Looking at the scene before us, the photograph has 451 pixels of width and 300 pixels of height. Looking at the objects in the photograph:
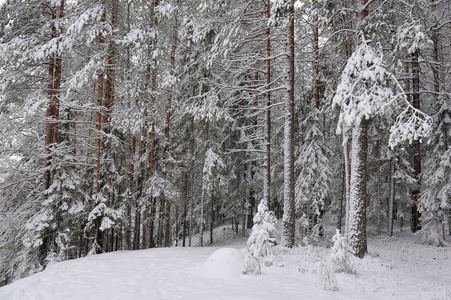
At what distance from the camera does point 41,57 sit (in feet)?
32.3

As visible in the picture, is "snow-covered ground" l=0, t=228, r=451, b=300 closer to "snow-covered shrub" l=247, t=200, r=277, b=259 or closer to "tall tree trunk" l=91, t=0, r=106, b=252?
"snow-covered shrub" l=247, t=200, r=277, b=259

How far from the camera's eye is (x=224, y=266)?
696 centimetres

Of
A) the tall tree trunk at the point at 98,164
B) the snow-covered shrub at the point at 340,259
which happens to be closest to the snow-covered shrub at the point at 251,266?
the snow-covered shrub at the point at 340,259

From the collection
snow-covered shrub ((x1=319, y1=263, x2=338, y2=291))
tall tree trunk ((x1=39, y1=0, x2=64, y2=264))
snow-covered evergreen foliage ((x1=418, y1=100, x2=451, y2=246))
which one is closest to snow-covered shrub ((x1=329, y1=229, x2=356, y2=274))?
snow-covered shrub ((x1=319, y1=263, x2=338, y2=291))

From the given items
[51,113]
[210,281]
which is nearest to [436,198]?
[210,281]

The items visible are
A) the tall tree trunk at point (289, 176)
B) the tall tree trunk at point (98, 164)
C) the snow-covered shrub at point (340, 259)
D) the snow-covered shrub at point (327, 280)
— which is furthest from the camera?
the tall tree trunk at point (98, 164)

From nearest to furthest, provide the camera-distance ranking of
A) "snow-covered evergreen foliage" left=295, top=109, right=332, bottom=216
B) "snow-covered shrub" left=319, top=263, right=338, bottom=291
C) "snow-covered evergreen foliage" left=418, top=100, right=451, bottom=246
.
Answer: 1. "snow-covered shrub" left=319, top=263, right=338, bottom=291
2. "snow-covered evergreen foliage" left=295, top=109, right=332, bottom=216
3. "snow-covered evergreen foliage" left=418, top=100, right=451, bottom=246

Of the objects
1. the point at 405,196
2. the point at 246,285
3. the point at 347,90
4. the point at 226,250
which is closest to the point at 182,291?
the point at 246,285

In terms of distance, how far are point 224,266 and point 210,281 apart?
2.38 ft

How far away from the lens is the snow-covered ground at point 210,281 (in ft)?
17.9

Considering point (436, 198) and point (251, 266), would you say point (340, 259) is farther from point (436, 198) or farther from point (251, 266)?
point (436, 198)

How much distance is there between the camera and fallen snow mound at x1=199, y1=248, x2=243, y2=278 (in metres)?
6.73

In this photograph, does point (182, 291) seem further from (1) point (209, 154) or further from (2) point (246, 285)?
(1) point (209, 154)

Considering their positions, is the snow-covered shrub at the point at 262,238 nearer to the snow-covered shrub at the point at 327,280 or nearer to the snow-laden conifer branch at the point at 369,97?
the snow-covered shrub at the point at 327,280
